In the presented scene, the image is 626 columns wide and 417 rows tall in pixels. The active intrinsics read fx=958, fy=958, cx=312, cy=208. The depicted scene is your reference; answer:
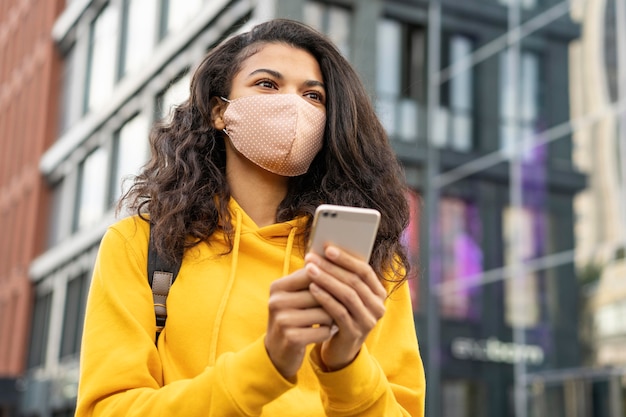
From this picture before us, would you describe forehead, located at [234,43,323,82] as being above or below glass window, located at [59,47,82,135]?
below

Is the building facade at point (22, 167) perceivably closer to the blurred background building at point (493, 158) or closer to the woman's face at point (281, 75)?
the blurred background building at point (493, 158)

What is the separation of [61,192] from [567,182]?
18240 millimetres

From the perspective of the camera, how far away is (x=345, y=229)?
5.69 ft

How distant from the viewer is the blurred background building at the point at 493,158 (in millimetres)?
12461

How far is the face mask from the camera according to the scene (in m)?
2.32

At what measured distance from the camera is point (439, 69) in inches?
653

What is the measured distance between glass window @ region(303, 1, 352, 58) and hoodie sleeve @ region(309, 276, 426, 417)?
1322cm

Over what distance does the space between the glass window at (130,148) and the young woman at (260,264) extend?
1773 cm

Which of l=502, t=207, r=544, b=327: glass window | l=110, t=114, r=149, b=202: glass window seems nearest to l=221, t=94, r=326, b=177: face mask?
l=502, t=207, r=544, b=327: glass window

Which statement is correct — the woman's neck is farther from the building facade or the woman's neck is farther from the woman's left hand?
the building facade

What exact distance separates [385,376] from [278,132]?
0.64 meters

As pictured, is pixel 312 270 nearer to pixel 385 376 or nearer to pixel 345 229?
pixel 345 229

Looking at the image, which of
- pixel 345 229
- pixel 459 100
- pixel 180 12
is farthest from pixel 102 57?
pixel 345 229

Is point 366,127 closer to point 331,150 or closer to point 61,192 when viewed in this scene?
point 331,150
